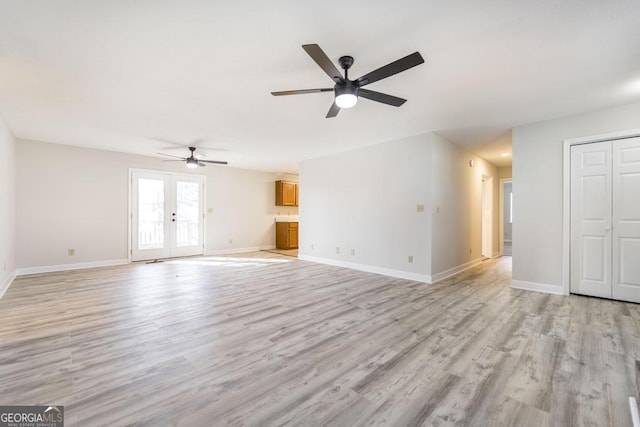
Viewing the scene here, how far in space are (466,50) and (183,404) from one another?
3.20 meters

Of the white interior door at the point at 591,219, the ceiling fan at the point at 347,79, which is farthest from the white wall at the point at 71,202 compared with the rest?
the white interior door at the point at 591,219

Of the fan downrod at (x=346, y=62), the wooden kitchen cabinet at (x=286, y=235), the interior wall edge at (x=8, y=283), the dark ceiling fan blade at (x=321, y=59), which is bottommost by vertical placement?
the interior wall edge at (x=8, y=283)

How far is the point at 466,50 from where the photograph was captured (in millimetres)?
2174

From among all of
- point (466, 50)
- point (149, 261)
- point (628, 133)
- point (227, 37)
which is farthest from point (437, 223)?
point (149, 261)

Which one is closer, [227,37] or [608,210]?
[227,37]

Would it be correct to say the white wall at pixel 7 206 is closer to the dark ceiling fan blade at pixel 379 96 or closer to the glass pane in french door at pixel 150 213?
the glass pane in french door at pixel 150 213

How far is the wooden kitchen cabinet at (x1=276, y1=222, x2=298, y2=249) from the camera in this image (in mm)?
8594

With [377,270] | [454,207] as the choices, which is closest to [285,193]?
[377,270]

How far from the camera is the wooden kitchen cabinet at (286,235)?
28.2ft

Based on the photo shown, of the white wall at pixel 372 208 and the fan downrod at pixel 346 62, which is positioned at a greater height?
the fan downrod at pixel 346 62

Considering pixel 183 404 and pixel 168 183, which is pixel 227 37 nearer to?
pixel 183 404
